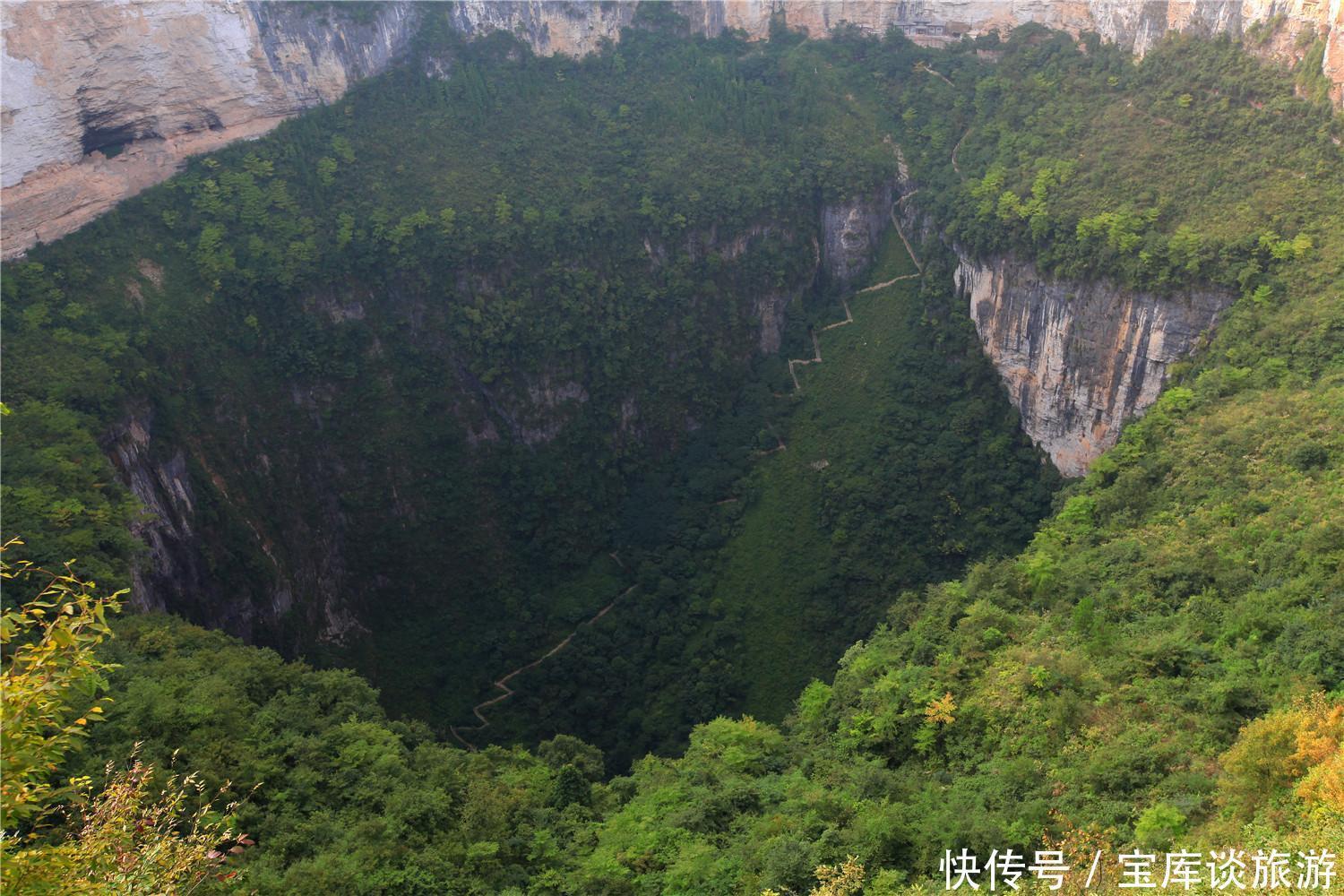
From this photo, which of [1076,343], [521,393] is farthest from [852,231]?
[521,393]

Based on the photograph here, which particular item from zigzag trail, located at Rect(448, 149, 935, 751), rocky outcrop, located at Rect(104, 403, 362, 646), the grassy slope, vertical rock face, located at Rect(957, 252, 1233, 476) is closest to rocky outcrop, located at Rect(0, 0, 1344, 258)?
vertical rock face, located at Rect(957, 252, 1233, 476)

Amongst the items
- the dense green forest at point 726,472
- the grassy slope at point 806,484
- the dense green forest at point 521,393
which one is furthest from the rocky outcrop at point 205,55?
the grassy slope at point 806,484

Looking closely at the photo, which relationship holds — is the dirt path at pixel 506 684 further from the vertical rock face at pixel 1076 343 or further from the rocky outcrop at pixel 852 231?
the rocky outcrop at pixel 852 231

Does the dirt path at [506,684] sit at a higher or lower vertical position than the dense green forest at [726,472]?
lower

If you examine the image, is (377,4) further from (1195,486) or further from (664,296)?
(1195,486)

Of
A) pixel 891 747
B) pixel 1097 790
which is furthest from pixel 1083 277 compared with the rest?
pixel 1097 790
